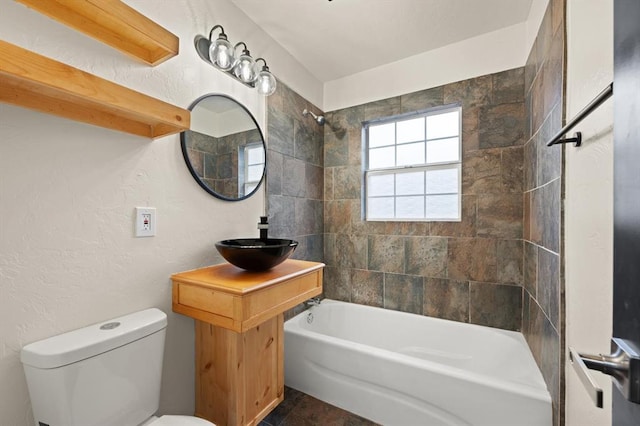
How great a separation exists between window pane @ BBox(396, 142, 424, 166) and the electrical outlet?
203 centimetres

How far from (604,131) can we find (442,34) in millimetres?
1632

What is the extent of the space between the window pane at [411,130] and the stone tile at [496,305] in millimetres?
1345

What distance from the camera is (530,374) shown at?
154 cm

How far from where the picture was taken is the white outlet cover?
3.99 ft

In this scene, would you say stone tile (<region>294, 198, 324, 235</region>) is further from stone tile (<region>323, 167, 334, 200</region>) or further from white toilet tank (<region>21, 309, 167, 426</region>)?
white toilet tank (<region>21, 309, 167, 426</region>)

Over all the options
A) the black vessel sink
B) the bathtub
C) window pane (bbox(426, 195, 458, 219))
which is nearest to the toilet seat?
the black vessel sink

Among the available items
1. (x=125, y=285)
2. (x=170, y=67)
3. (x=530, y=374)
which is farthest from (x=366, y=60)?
(x=530, y=374)

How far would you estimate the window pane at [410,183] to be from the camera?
2350 mm

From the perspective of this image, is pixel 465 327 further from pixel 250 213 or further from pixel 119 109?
pixel 119 109

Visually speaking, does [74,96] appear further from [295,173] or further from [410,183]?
[410,183]

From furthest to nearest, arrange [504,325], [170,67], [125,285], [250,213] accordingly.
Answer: [504,325] → [250,213] → [170,67] → [125,285]

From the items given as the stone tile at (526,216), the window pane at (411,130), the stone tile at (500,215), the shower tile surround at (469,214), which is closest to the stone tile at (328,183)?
the shower tile surround at (469,214)

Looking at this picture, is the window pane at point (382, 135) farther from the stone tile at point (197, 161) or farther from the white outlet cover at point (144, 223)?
the white outlet cover at point (144, 223)

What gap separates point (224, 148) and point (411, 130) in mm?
1681
